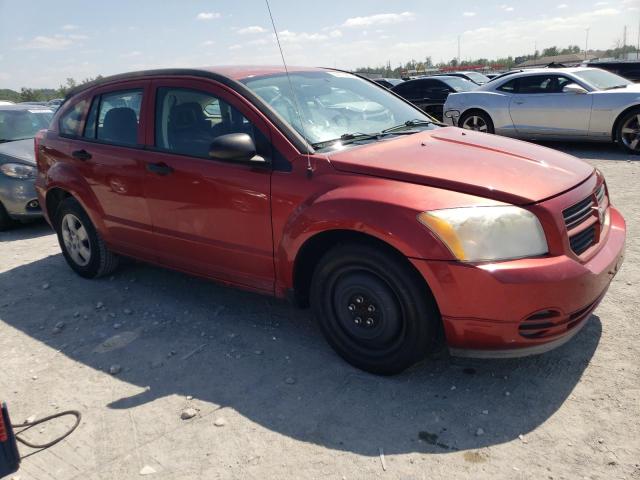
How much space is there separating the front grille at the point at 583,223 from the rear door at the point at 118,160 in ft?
9.33

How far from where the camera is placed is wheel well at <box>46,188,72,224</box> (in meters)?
4.82

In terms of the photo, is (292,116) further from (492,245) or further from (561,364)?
(561,364)

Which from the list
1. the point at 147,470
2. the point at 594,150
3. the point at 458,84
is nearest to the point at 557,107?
the point at 594,150

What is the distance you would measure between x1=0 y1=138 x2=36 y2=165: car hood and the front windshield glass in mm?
4543

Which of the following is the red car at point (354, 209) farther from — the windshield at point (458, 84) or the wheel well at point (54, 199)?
the windshield at point (458, 84)

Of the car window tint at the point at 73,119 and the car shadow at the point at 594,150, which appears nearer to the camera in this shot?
the car window tint at the point at 73,119

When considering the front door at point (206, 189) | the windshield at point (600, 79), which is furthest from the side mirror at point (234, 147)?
the windshield at point (600, 79)

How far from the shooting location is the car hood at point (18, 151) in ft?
21.9

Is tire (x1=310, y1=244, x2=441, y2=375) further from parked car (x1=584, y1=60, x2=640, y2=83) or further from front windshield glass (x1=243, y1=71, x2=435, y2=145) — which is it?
parked car (x1=584, y1=60, x2=640, y2=83)

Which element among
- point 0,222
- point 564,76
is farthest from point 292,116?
point 564,76

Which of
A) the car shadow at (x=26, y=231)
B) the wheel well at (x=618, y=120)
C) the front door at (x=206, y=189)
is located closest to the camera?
the front door at (x=206, y=189)

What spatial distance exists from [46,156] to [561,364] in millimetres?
4555

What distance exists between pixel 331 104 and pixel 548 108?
24.3 ft

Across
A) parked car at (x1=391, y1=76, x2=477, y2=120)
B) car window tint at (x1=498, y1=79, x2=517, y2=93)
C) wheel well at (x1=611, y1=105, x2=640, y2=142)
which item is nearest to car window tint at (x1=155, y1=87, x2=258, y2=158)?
wheel well at (x1=611, y1=105, x2=640, y2=142)
